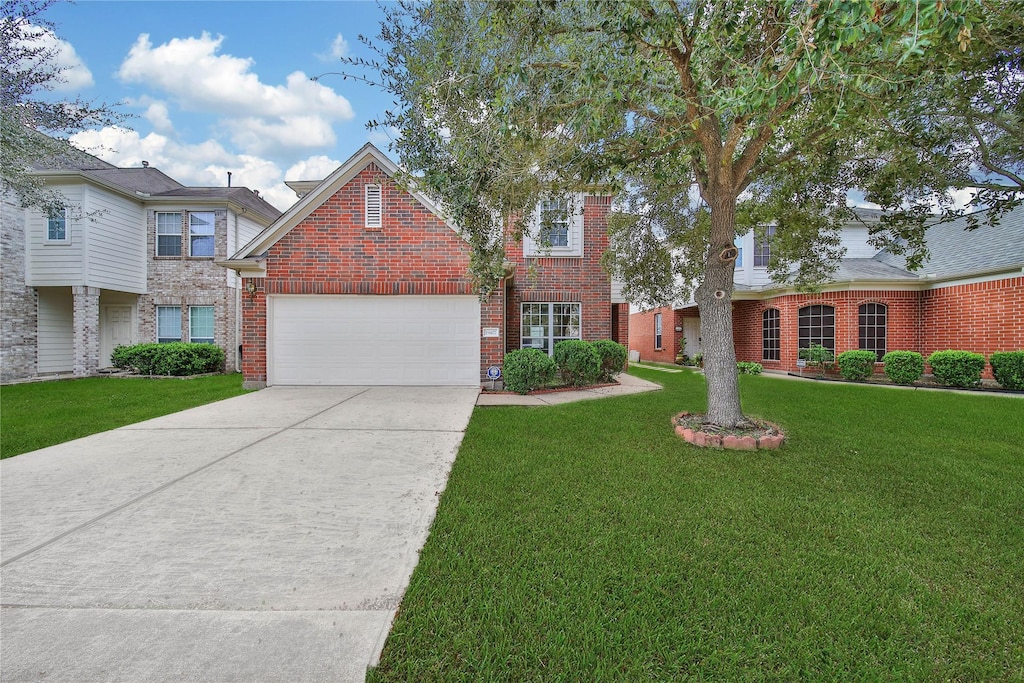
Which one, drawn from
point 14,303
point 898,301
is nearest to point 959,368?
point 898,301

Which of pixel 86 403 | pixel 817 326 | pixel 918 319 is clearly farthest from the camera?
pixel 817 326

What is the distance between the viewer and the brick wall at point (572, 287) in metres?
12.0

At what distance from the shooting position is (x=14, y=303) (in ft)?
39.7

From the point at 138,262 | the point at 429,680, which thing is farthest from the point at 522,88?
the point at 138,262

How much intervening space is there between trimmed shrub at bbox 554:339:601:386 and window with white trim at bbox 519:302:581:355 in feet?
6.91

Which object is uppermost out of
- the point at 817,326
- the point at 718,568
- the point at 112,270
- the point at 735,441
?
the point at 112,270

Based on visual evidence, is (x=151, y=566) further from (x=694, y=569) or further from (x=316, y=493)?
(x=694, y=569)

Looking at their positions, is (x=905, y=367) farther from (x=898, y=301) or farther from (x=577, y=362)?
(x=577, y=362)

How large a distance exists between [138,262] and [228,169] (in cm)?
590

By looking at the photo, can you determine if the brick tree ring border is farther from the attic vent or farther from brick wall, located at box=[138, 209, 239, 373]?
brick wall, located at box=[138, 209, 239, 373]

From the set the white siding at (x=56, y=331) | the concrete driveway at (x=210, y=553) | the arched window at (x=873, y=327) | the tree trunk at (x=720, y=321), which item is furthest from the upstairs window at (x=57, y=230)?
the arched window at (x=873, y=327)

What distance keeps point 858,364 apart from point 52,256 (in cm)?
2329

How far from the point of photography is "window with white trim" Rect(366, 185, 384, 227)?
9508 mm

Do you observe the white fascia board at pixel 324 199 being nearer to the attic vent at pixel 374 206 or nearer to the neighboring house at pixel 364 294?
the neighboring house at pixel 364 294
